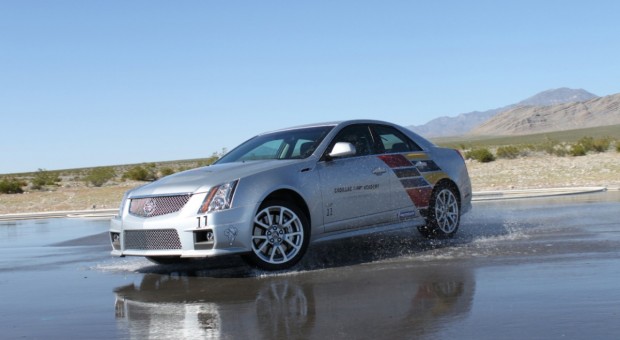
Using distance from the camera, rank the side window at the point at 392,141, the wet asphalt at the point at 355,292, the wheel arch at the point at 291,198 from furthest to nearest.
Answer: the side window at the point at 392,141 → the wheel arch at the point at 291,198 → the wet asphalt at the point at 355,292

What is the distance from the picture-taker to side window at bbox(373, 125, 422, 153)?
965 centimetres

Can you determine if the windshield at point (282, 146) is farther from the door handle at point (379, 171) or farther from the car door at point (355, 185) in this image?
the door handle at point (379, 171)

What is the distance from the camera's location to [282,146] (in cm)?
920

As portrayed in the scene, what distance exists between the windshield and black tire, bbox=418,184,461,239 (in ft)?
6.09

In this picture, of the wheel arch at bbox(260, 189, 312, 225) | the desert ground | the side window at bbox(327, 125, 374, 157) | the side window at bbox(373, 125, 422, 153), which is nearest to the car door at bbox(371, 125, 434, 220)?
the side window at bbox(373, 125, 422, 153)

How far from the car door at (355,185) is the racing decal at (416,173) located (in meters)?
0.25

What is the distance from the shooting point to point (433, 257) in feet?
27.8

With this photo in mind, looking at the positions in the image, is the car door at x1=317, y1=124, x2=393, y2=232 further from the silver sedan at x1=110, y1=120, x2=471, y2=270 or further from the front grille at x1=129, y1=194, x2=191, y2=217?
the front grille at x1=129, y1=194, x2=191, y2=217

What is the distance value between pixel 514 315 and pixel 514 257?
9.67ft

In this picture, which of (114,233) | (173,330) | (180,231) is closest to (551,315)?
(173,330)

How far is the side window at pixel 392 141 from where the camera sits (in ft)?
31.7

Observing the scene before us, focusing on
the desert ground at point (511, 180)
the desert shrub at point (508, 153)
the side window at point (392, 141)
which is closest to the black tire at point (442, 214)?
the side window at point (392, 141)

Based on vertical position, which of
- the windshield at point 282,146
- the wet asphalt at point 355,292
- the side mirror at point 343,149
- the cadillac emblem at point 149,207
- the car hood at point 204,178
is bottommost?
the wet asphalt at point 355,292

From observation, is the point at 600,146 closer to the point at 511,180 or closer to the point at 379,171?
the point at 511,180
